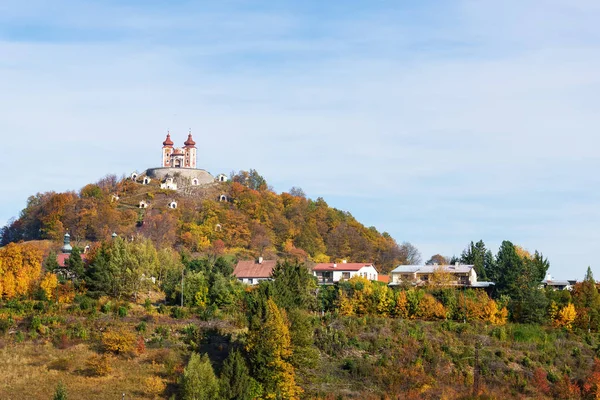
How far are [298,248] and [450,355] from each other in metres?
55.8

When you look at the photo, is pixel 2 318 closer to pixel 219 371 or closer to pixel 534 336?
pixel 219 371

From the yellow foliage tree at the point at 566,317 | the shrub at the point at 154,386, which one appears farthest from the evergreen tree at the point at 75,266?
the yellow foliage tree at the point at 566,317

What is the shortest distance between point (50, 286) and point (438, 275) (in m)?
34.2

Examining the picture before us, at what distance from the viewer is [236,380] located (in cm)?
4784

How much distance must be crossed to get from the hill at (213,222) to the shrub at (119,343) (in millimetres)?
46598

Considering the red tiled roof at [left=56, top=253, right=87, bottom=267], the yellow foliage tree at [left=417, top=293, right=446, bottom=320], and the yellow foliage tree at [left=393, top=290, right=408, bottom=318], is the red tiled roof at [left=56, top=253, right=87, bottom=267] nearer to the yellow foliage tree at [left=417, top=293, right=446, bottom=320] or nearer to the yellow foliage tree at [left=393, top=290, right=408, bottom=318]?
the yellow foliage tree at [left=393, top=290, right=408, bottom=318]

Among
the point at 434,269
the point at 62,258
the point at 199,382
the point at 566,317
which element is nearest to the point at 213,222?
the point at 62,258

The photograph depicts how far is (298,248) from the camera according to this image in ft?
373

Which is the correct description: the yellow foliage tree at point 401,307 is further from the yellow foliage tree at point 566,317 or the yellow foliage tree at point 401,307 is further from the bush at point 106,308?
the bush at point 106,308

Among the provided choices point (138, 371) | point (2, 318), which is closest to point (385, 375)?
point (138, 371)

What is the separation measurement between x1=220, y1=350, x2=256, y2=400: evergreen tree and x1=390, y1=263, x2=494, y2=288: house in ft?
109

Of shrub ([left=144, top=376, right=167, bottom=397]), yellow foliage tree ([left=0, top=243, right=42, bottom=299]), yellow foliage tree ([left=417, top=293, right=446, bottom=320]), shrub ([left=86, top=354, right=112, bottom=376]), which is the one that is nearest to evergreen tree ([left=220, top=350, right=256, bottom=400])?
shrub ([left=144, top=376, right=167, bottom=397])

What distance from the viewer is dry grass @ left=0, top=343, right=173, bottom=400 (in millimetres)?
47125

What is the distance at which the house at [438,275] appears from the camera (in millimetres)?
80312
